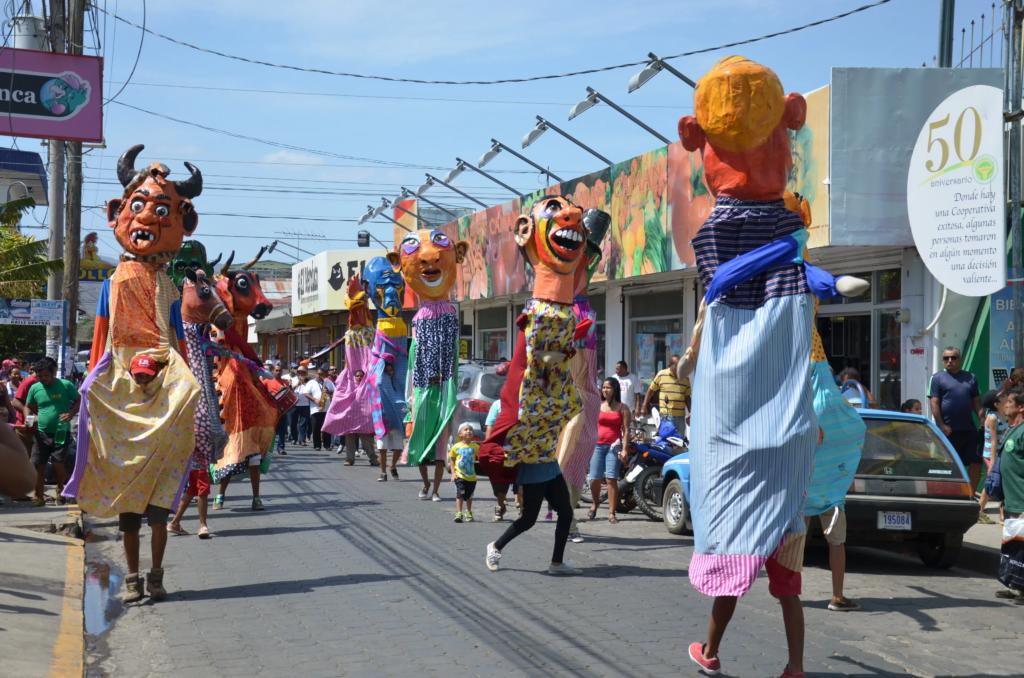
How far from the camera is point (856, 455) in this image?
22.1 ft

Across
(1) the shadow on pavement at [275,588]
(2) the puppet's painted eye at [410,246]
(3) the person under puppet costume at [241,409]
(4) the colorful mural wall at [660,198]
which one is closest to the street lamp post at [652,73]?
(4) the colorful mural wall at [660,198]

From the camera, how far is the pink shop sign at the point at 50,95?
48.3 feet

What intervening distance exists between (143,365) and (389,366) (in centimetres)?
792

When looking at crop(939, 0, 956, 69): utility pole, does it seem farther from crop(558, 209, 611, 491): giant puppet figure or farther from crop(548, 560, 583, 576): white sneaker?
crop(548, 560, 583, 576): white sneaker

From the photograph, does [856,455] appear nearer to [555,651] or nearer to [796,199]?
[796,199]

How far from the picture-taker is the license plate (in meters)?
8.54

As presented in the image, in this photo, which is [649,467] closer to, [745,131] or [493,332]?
[745,131]

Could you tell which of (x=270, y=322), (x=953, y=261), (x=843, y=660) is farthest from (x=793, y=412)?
(x=270, y=322)

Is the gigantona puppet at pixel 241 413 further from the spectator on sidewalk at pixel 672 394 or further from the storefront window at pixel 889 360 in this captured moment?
the storefront window at pixel 889 360

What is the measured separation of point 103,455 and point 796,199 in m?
5.13

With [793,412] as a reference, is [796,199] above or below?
above

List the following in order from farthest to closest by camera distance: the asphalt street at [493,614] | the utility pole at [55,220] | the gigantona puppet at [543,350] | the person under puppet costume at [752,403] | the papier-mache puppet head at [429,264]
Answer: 1. the utility pole at [55,220]
2. the papier-mache puppet head at [429,264]
3. the gigantona puppet at [543,350]
4. the asphalt street at [493,614]
5. the person under puppet costume at [752,403]

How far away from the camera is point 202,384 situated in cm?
986

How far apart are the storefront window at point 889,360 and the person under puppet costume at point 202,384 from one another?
8.62 meters
